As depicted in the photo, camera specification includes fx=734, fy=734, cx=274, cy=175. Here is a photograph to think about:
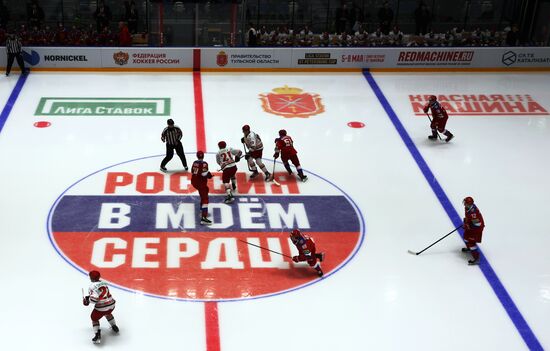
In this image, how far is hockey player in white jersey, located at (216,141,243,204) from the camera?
43.1 ft

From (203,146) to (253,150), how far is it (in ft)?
6.11

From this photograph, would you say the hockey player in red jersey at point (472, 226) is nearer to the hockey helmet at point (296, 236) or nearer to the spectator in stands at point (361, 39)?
the hockey helmet at point (296, 236)

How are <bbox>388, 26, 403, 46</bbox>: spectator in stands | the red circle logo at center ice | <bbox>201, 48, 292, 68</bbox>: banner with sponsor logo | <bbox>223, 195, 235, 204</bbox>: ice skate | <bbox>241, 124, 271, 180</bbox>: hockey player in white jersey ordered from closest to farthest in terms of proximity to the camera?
the red circle logo at center ice → <bbox>223, 195, 235, 204</bbox>: ice skate → <bbox>241, 124, 271, 180</bbox>: hockey player in white jersey → <bbox>201, 48, 292, 68</bbox>: banner with sponsor logo → <bbox>388, 26, 403, 46</bbox>: spectator in stands

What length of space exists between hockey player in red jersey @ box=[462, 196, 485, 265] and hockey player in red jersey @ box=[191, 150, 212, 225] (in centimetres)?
429

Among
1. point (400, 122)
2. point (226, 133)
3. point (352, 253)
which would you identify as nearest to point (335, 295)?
point (352, 253)

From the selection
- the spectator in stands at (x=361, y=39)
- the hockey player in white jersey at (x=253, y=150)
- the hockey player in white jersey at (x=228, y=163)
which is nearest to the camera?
the hockey player in white jersey at (x=228, y=163)

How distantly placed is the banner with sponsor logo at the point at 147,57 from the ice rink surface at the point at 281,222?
20.3 inches

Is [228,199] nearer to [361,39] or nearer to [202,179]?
[202,179]

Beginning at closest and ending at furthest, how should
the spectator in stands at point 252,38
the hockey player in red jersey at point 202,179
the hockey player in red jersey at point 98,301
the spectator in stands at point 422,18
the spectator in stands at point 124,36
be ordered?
1. the hockey player in red jersey at point 98,301
2. the hockey player in red jersey at point 202,179
3. the spectator in stands at point 124,36
4. the spectator in stands at point 252,38
5. the spectator in stands at point 422,18

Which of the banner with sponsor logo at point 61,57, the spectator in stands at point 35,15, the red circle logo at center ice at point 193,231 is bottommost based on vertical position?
the red circle logo at center ice at point 193,231

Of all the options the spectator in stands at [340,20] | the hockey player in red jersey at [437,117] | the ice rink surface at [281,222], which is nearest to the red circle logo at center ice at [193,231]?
the ice rink surface at [281,222]

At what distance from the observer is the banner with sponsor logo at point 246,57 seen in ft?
65.4

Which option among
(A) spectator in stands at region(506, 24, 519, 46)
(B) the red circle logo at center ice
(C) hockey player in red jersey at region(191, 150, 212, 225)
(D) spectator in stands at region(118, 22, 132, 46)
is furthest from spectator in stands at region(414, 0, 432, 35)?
(C) hockey player in red jersey at region(191, 150, 212, 225)

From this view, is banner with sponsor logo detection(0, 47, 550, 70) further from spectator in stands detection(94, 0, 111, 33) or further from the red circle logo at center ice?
the red circle logo at center ice
